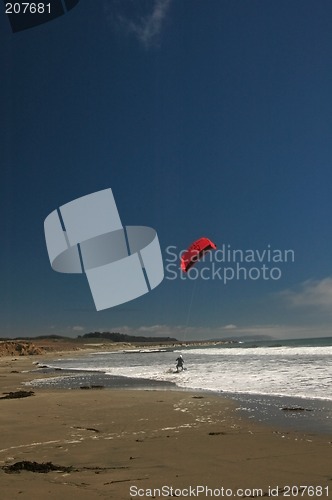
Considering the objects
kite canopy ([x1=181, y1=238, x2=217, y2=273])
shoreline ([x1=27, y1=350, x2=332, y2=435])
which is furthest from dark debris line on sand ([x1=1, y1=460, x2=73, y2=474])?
kite canopy ([x1=181, y1=238, x2=217, y2=273])

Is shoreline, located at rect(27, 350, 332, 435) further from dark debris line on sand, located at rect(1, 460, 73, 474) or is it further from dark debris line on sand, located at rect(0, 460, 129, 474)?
dark debris line on sand, located at rect(1, 460, 73, 474)

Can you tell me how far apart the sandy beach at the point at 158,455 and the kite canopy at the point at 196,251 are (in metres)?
8.30

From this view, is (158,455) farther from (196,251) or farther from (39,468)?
(196,251)

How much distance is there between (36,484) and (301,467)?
3.47 metres

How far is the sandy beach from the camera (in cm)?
542

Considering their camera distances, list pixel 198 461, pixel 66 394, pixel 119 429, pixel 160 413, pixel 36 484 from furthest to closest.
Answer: pixel 66 394
pixel 160 413
pixel 119 429
pixel 198 461
pixel 36 484

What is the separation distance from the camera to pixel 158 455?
695cm

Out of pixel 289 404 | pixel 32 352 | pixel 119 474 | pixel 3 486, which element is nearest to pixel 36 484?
pixel 3 486

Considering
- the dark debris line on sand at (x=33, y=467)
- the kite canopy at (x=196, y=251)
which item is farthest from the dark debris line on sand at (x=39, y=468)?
the kite canopy at (x=196, y=251)

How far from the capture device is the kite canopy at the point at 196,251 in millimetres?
19141

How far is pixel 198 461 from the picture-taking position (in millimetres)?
6578

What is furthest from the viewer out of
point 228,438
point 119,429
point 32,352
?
point 32,352

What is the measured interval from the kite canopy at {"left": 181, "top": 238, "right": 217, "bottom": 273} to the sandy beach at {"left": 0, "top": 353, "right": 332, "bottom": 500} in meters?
8.30

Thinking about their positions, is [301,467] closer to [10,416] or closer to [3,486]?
[3,486]
